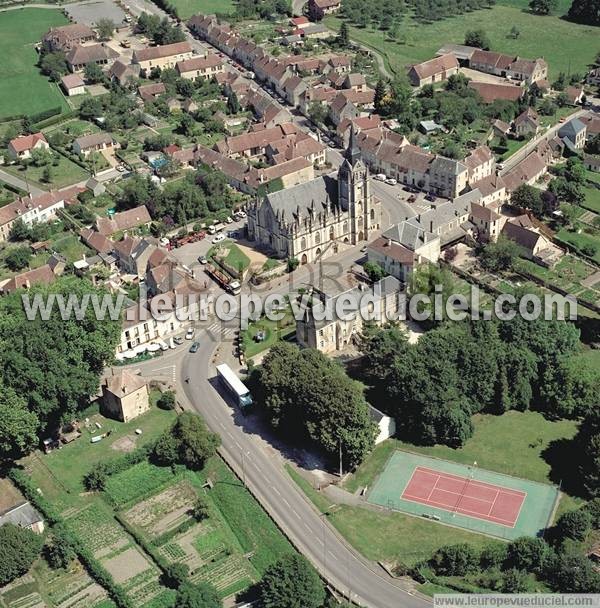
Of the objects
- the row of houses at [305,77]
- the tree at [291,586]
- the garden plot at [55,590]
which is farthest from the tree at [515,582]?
the row of houses at [305,77]

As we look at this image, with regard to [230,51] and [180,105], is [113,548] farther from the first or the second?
[230,51]

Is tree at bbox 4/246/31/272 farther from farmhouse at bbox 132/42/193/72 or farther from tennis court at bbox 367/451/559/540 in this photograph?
farmhouse at bbox 132/42/193/72

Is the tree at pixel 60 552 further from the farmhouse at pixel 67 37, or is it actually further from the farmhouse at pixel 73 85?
the farmhouse at pixel 67 37

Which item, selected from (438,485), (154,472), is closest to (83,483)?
(154,472)

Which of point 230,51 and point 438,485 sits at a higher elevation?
point 230,51

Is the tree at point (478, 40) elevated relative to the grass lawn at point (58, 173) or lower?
elevated
